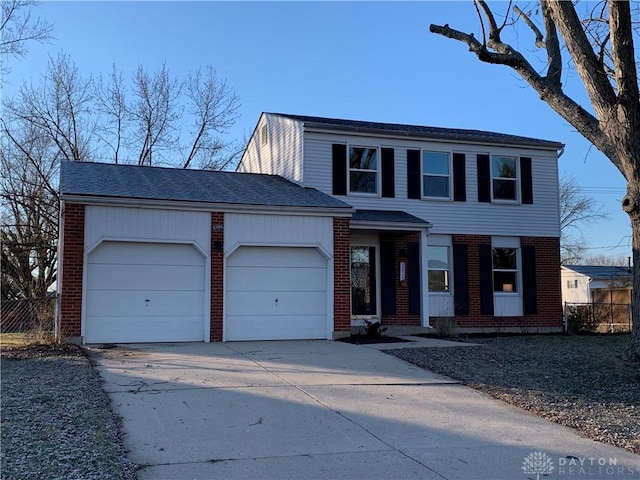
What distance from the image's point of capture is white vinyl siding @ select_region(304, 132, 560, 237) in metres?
16.3

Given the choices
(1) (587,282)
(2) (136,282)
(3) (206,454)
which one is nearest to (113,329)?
(2) (136,282)

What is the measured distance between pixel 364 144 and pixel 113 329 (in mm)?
8949

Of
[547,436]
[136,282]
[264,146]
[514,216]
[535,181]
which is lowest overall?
[547,436]

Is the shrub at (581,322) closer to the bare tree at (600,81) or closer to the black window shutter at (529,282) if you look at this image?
the black window shutter at (529,282)

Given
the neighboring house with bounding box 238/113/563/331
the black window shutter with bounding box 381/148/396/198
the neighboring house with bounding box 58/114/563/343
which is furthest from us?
the black window shutter with bounding box 381/148/396/198

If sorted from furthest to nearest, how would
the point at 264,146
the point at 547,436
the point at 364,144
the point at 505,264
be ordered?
the point at 264,146 → the point at 505,264 → the point at 364,144 → the point at 547,436

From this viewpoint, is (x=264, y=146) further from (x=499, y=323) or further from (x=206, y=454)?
A: (x=206, y=454)

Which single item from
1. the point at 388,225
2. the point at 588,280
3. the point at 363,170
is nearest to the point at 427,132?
the point at 363,170

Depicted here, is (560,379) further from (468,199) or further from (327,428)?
(468,199)

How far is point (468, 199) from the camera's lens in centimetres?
1758

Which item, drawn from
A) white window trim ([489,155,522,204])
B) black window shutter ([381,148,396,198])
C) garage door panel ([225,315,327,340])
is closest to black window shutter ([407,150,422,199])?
black window shutter ([381,148,396,198])

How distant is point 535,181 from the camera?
1836 cm

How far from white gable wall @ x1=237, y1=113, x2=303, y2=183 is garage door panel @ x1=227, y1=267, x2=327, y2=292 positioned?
3778 mm

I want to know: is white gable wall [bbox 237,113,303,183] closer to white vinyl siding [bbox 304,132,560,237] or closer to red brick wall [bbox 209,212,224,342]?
white vinyl siding [bbox 304,132,560,237]
